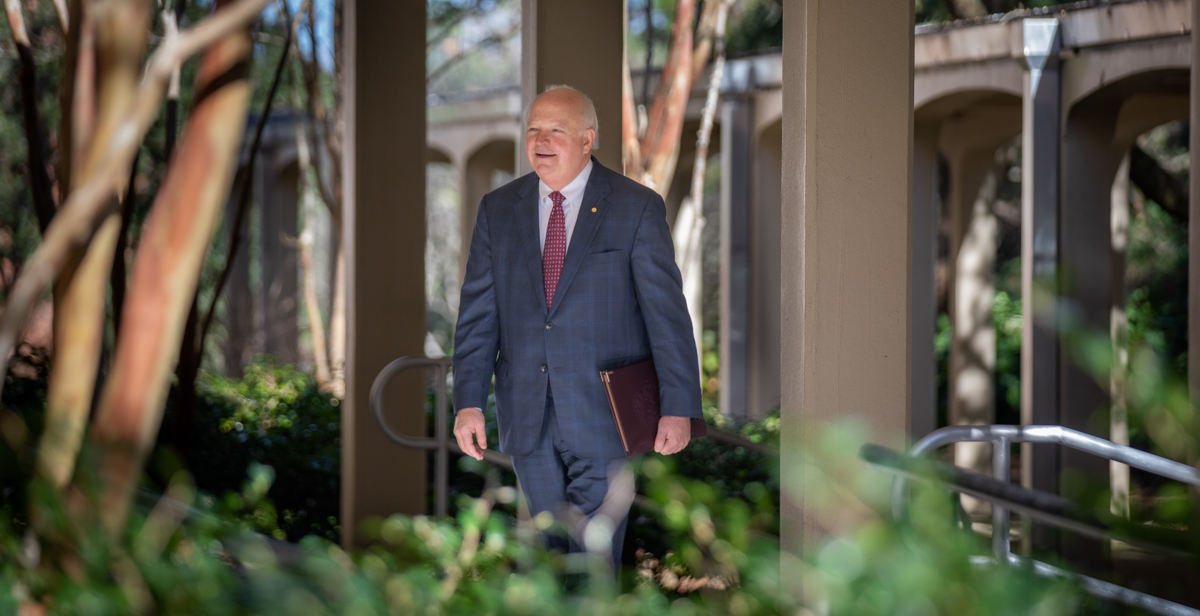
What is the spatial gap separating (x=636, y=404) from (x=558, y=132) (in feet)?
2.37

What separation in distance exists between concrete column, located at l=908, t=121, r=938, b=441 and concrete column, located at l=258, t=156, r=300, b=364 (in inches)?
277

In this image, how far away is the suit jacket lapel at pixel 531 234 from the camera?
292 centimetres

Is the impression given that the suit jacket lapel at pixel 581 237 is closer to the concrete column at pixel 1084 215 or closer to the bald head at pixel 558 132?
the bald head at pixel 558 132

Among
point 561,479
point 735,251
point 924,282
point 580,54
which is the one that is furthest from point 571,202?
point 735,251

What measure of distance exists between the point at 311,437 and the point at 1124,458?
→ 5.48 meters

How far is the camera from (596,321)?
2865 millimetres

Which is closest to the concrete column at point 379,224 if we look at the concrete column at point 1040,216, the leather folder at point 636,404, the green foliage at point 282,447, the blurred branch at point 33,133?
the green foliage at point 282,447

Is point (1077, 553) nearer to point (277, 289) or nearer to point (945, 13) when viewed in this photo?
point (945, 13)

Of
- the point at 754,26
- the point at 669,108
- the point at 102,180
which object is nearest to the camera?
the point at 102,180

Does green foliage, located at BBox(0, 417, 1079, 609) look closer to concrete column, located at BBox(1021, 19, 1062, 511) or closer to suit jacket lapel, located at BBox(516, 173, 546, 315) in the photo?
suit jacket lapel, located at BBox(516, 173, 546, 315)

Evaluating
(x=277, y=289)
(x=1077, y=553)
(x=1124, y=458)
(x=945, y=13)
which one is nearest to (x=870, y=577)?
(x=1124, y=458)

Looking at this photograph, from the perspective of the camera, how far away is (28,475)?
52.4 inches

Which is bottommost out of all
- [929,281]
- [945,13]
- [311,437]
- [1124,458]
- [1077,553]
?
[1077,553]

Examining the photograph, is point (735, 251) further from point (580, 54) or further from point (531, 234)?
point (531, 234)
